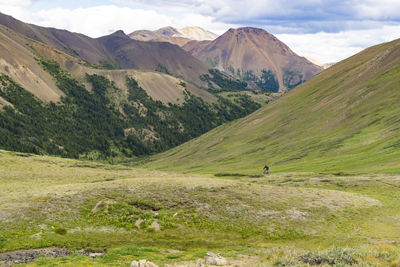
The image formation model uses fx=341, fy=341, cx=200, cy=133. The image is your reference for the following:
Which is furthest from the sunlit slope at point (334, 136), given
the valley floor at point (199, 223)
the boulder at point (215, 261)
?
the boulder at point (215, 261)

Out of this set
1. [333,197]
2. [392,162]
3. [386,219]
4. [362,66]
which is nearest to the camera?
[386,219]

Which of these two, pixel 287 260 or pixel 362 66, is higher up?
pixel 362 66

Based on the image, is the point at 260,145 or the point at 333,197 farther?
the point at 260,145

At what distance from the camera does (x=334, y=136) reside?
139m

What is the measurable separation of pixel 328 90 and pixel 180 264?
188909 mm

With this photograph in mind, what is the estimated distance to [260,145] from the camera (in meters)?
168

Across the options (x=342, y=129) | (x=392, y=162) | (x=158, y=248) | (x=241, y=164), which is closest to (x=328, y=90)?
(x=342, y=129)

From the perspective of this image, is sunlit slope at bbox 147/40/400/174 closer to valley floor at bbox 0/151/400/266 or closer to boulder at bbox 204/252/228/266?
valley floor at bbox 0/151/400/266

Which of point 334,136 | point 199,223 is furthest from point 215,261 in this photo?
point 334,136

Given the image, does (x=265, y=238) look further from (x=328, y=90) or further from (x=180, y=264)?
(x=328, y=90)

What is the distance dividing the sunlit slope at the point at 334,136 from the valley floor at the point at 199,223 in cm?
3990

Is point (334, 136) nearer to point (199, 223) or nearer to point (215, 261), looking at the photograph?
point (199, 223)

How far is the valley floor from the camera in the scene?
3266 cm

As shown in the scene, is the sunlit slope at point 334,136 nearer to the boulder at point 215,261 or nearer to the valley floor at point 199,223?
the valley floor at point 199,223
